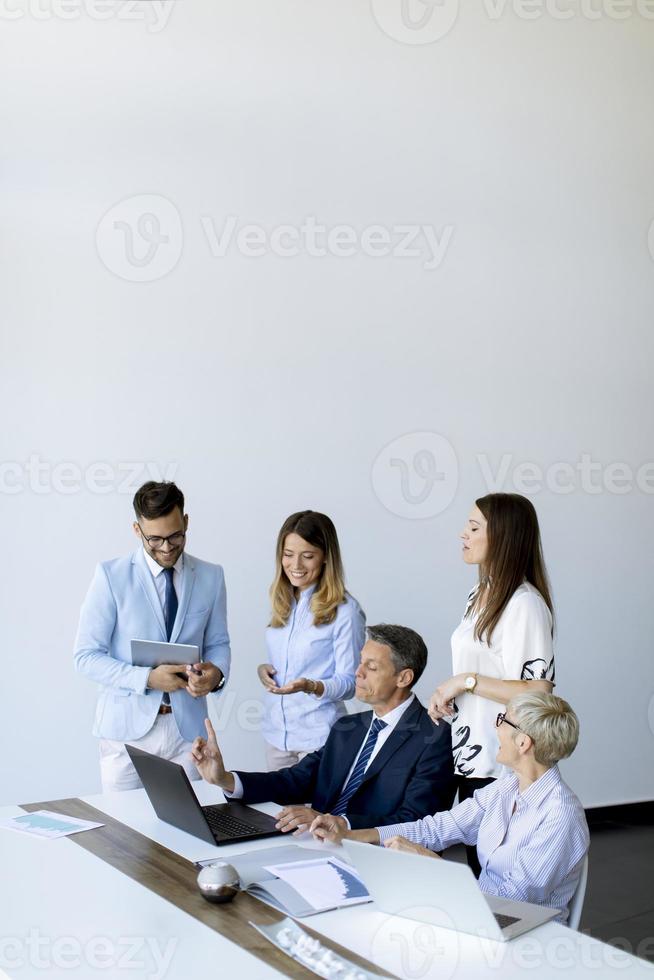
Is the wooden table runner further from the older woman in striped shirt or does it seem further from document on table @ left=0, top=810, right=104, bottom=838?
the older woman in striped shirt

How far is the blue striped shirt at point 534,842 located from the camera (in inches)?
93.0

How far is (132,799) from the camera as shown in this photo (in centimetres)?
302

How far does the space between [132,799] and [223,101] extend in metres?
3.28

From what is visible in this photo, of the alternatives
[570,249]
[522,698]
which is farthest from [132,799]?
[570,249]

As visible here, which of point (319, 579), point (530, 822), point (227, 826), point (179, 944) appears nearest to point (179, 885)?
point (179, 944)

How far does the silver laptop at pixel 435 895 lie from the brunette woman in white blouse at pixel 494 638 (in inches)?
30.6

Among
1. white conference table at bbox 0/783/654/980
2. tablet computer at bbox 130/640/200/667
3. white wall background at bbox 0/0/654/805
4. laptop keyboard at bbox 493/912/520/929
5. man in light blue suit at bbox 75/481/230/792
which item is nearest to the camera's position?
white conference table at bbox 0/783/654/980

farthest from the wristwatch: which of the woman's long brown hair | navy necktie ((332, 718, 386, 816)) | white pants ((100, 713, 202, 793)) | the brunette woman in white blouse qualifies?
white pants ((100, 713, 202, 793))

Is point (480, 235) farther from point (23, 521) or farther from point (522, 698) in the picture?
point (522, 698)

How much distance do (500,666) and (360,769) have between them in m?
0.50

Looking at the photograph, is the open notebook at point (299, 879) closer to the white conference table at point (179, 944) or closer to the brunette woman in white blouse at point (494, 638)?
the white conference table at point (179, 944)

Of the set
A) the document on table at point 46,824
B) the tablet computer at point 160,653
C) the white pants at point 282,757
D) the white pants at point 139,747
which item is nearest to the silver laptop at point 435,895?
the document on table at point 46,824

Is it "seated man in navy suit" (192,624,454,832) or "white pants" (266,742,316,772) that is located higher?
"seated man in navy suit" (192,624,454,832)

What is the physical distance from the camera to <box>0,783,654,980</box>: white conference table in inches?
75.0
